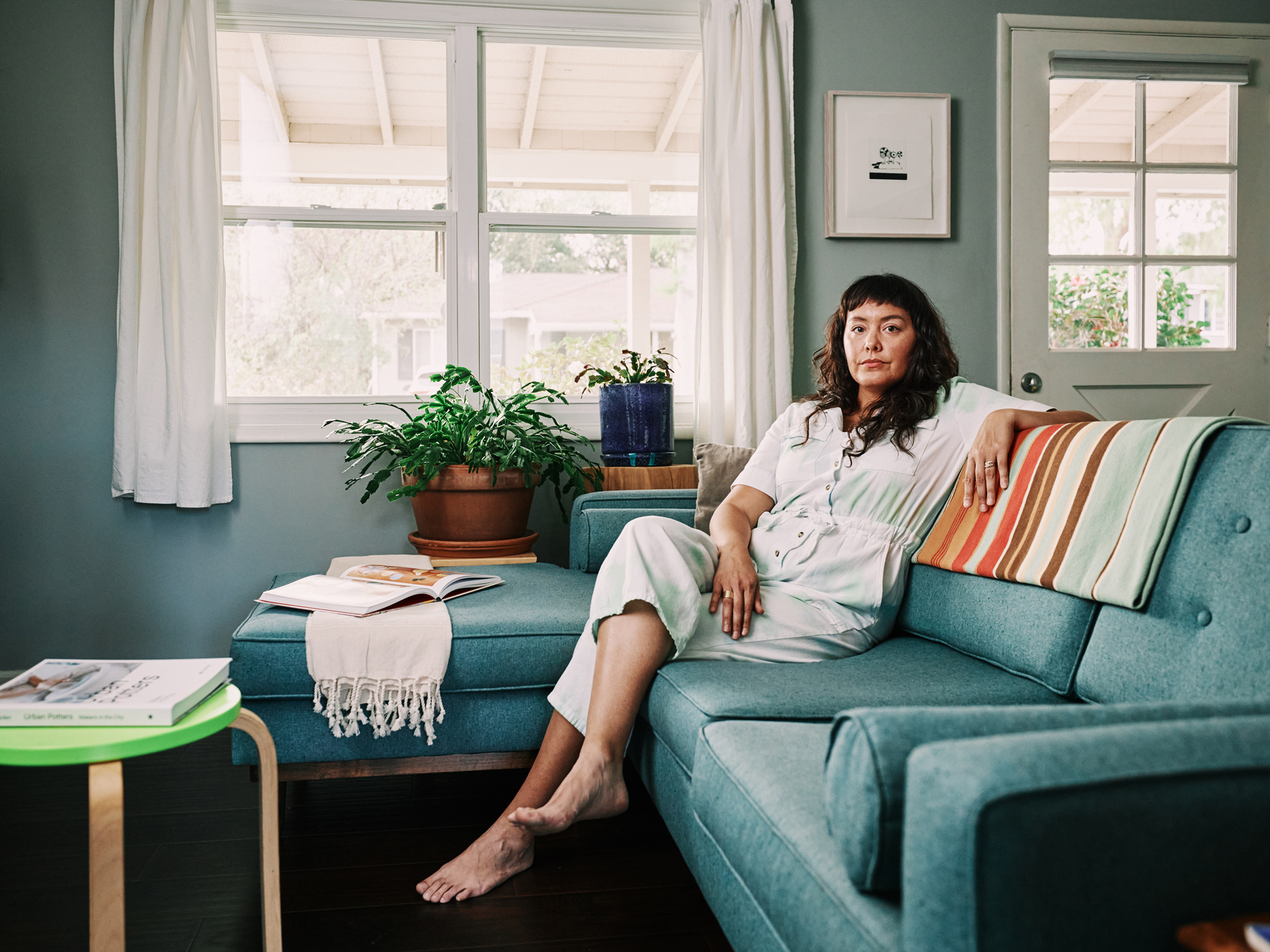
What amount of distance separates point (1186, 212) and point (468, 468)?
8.51 ft

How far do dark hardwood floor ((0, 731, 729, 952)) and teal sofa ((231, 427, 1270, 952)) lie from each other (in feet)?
0.63

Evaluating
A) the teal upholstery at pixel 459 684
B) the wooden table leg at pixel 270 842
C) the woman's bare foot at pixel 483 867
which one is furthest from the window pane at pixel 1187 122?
the wooden table leg at pixel 270 842

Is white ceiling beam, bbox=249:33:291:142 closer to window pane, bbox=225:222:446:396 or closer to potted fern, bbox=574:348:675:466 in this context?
window pane, bbox=225:222:446:396

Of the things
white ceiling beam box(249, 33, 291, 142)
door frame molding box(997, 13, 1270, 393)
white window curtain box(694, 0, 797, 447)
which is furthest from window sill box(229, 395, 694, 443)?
door frame molding box(997, 13, 1270, 393)

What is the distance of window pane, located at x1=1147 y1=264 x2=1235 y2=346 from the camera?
3133mm

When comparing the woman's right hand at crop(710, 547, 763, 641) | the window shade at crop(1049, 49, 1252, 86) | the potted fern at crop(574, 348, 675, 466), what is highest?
the window shade at crop(1049, 49, 1252, 86)

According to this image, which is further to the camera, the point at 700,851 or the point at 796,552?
the point at 796,552

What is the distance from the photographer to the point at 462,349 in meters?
2.93

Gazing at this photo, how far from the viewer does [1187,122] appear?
3129 millimetres

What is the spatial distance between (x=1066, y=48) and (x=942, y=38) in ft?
1.41

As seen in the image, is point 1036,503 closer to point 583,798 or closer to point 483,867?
point 583,798

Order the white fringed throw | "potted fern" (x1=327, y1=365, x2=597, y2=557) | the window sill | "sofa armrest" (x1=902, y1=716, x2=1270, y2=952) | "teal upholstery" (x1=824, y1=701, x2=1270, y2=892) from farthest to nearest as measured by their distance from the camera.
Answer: the window sill → "potted fern" (x1=327, y1=365, x2=597, y2=557) → the white fringed throw → "teal upholstery" (x1=824, y1=701, x2=1270, y2=892) → "sofa armrest" (x1=902, y1=716, x2=1270, y2=952)

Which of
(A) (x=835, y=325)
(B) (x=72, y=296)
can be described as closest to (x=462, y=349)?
(B) (x=72, y=296)

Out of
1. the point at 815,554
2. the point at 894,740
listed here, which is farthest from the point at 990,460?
the point at 894,740
